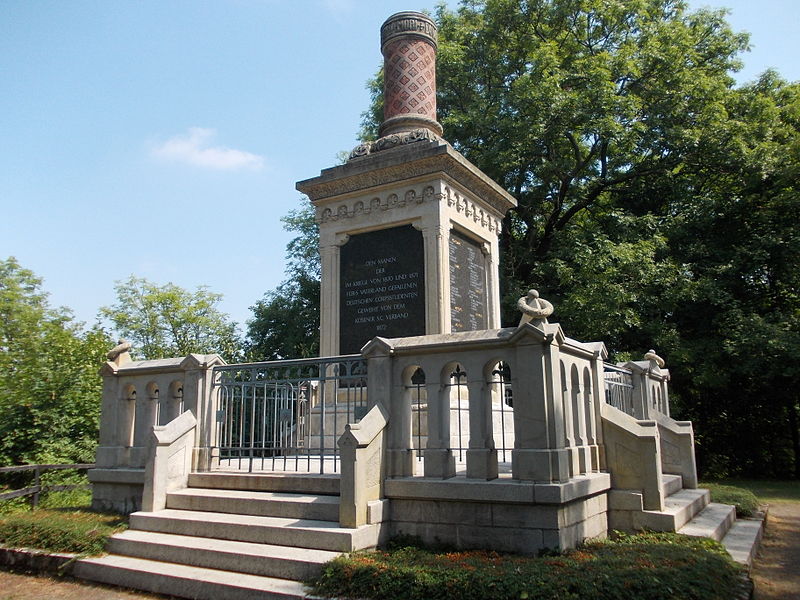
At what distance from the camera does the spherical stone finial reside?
1218 centimetres

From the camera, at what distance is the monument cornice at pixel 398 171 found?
420 inches

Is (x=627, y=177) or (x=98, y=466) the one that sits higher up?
(x=627, y=177)

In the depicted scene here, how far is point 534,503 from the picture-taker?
6.08 metres

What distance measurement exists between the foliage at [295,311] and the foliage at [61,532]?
52.3 feet

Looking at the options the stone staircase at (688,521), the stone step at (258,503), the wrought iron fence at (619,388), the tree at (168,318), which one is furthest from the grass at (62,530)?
the tree at (168,318)

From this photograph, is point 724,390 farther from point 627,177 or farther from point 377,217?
point 377,217

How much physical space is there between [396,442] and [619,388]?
18.8ft

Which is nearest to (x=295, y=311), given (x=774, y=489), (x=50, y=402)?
(x=50, y=402)

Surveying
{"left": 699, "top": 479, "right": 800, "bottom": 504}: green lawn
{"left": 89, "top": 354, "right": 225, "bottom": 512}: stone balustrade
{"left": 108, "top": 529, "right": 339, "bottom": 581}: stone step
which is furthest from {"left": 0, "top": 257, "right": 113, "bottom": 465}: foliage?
{"left": 699, "top": 479, "right": 800, "bottom": 504}: green lawn

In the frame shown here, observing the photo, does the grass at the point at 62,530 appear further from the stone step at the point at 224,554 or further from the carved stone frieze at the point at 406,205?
the carved stone frieze at the point at 406,205

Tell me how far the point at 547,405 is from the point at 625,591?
200cm

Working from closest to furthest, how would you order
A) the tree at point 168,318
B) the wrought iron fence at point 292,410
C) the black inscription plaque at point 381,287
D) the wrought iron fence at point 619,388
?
the wrought iron fence at point 292,410
the wrought iron fence at point 619,388
the black inscription plaque at point 381,287
the tree at point 168,318

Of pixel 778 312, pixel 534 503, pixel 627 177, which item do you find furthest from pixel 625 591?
pixel 627 177

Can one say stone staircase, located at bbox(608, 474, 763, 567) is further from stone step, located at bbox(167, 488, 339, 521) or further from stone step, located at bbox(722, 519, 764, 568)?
stone step, located at bbox(167, 488, 339, 521)
